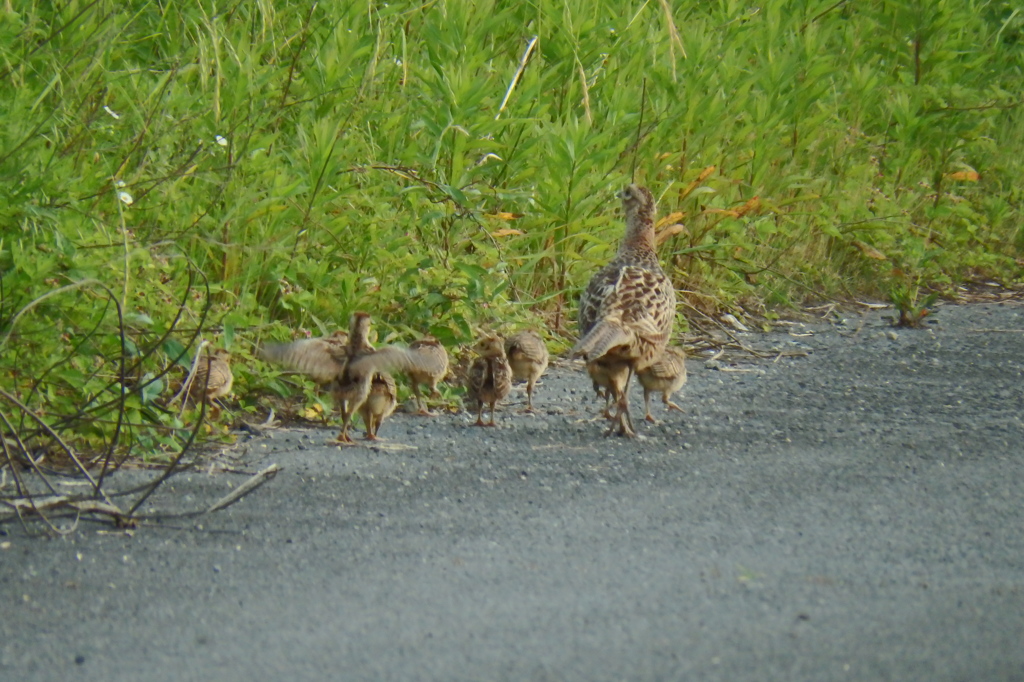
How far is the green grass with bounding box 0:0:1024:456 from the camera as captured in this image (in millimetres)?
6117

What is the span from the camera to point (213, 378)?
6312mm

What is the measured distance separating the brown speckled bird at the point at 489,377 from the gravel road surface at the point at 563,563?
0.44 ft

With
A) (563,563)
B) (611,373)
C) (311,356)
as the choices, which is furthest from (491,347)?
(563,563)

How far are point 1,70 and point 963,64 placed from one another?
9.35 m

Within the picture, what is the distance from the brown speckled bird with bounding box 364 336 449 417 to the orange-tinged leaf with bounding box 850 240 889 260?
17.6 feet

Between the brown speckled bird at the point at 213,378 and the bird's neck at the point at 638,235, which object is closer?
the brown speckled bird at the point at 213,378

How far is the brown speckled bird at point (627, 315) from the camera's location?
6.76 metres

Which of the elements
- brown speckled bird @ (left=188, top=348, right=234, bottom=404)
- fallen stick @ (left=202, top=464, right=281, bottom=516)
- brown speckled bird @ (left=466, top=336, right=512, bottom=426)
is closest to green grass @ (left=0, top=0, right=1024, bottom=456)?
brown speckled bird @ (left=188, top=348, right=234, bottom=404)

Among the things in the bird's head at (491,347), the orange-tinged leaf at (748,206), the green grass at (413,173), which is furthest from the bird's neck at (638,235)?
the orange-tinged leaf at (748,206)

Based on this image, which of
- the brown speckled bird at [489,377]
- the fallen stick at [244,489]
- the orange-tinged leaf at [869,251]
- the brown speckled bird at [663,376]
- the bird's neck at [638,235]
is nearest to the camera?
the fallen stick at [244,489]

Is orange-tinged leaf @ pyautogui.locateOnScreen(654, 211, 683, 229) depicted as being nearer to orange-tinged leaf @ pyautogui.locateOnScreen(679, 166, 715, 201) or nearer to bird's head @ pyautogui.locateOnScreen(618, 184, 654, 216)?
→ orange-tinged leaf @ pyautogui.locateOnScreen(679, 166, 715, 201)

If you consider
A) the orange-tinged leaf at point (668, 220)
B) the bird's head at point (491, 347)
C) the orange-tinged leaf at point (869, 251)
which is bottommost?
the orange-tinged leaf at point (869, 251)

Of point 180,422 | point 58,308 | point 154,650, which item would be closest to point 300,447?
point 180,422

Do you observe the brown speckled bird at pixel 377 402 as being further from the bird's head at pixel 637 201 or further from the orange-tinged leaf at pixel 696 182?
the orange-tinged leaf at pixel 696 182
